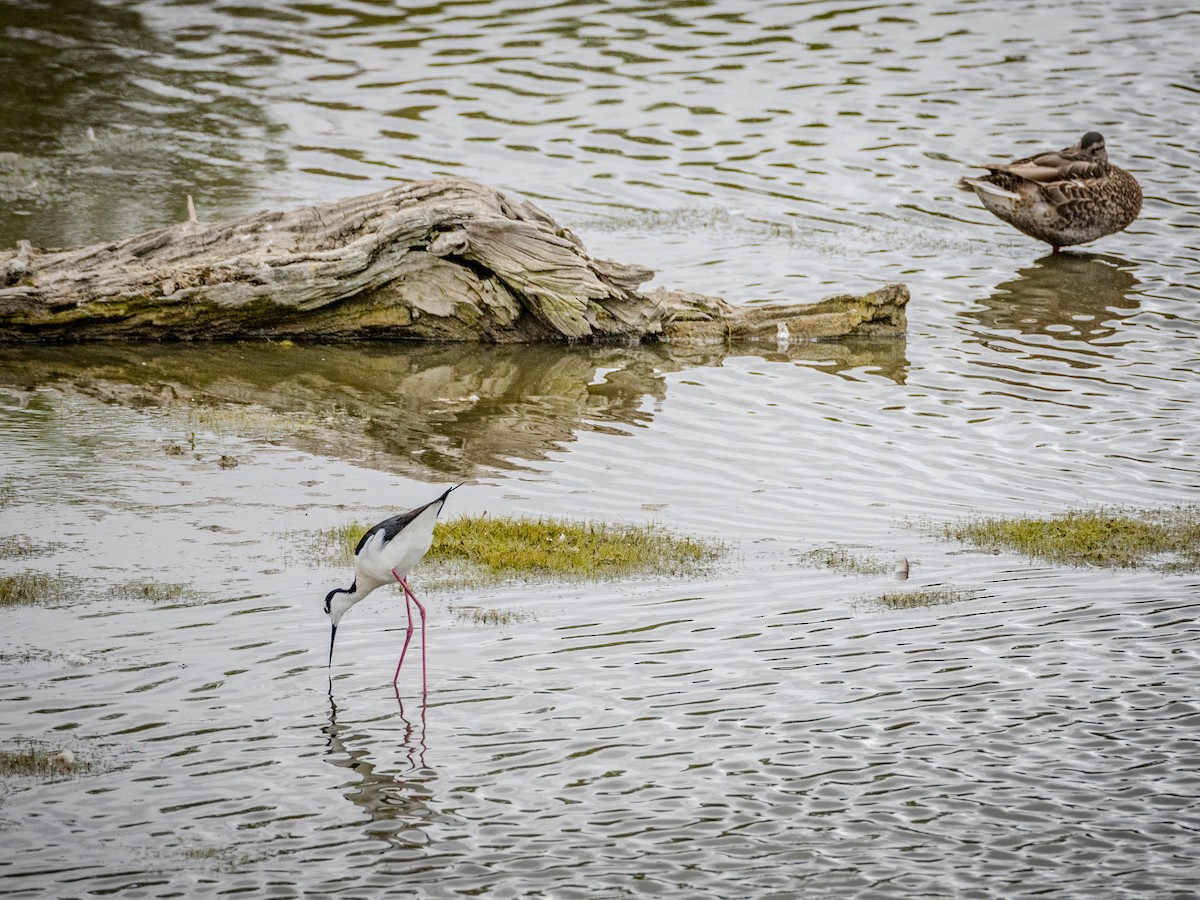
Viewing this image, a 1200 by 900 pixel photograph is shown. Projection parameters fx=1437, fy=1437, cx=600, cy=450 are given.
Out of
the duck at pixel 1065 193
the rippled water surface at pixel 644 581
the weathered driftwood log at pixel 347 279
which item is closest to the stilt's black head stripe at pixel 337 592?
the rippled water surface at pixel 644 581

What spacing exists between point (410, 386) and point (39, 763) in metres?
8.94

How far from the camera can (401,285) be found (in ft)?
59.0

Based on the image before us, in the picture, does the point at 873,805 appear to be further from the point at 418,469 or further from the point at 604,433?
the point at 604,433

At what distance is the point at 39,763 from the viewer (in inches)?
327

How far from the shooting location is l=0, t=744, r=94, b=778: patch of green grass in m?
8.24

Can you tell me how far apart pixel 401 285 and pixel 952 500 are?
25.4 feet

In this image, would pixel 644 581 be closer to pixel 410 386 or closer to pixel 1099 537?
pixel 1099 537

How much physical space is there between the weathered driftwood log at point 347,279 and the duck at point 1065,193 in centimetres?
770

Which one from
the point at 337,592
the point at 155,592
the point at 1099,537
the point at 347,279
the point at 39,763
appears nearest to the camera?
the point at 39,763

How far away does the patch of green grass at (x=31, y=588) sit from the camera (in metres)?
10.5

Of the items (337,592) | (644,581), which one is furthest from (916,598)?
(337,592)

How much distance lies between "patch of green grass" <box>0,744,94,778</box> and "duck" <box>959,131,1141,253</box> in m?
18.6

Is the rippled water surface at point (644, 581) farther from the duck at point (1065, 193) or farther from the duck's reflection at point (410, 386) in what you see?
the duck at point (1065, 193)

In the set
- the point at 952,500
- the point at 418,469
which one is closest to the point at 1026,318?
the point at 952,500
